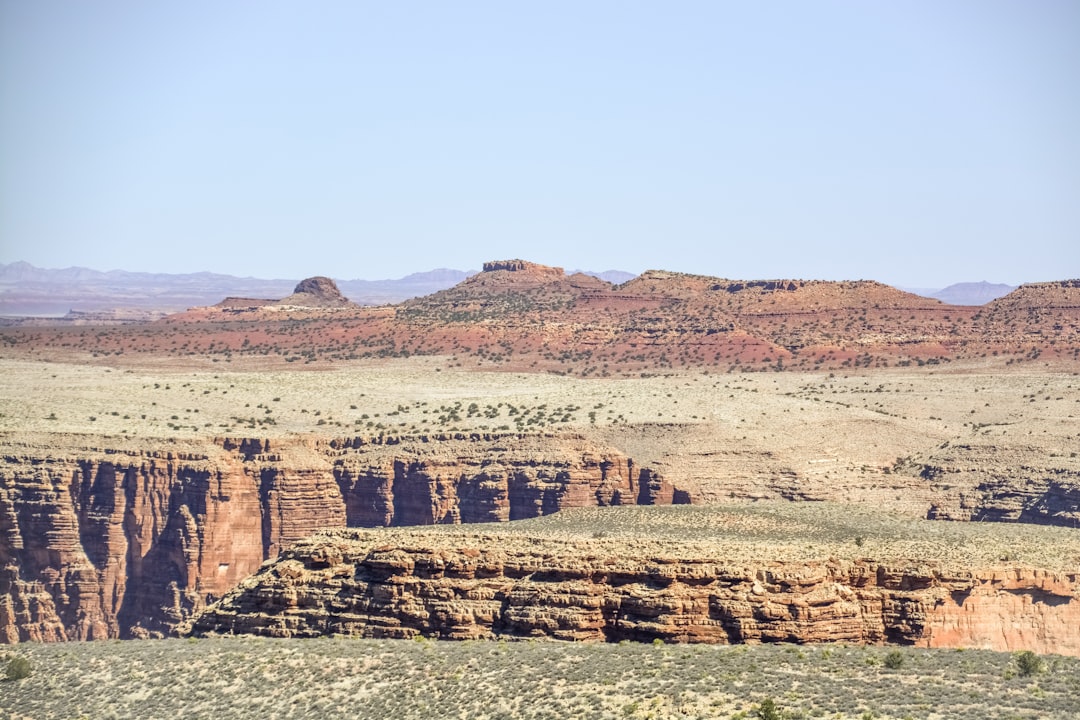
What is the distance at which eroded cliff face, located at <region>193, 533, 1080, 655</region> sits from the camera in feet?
140

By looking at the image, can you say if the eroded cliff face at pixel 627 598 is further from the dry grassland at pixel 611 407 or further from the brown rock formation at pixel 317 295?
the brown rock formation at pixel 317 295

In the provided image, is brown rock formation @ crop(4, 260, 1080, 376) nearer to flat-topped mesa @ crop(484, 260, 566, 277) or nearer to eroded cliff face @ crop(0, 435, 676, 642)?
flat-topped mesa @ crop(484, 260, 566, 277)

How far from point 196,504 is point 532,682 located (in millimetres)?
37735

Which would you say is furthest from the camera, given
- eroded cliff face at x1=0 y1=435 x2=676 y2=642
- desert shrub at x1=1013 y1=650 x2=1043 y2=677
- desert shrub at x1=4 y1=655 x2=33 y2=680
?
eroded cliff face at x1=0 y1=435 x2=676 y2=642

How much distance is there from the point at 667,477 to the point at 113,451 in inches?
799

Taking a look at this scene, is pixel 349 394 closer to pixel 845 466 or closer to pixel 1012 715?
pixel 845 466

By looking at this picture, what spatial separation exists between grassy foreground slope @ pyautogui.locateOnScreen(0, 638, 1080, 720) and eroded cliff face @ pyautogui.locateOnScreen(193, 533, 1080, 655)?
1047 millimetres

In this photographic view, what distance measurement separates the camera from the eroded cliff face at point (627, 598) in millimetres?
42781

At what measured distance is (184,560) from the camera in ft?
245

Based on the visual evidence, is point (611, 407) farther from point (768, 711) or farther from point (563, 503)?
point (768, 711)

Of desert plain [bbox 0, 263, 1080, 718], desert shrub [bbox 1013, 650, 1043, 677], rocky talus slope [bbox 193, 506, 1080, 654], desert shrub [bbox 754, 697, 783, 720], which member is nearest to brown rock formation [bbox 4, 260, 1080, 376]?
desert plain [bbox 0, 263, 1080, 718]

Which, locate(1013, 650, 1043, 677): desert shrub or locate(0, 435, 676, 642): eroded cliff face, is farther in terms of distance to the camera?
locate(0, 435, 676, 642): eroded cliff face

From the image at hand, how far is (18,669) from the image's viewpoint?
43938 millimetres

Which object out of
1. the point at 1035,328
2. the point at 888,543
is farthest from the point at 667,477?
the point at 1035,328
